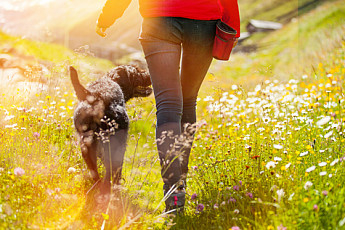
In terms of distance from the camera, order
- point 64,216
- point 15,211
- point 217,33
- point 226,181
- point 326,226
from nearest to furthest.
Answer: point 326,226 → point 15,211 → point 64,216 → point 217,33 → point 226,181

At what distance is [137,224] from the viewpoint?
6.93ft

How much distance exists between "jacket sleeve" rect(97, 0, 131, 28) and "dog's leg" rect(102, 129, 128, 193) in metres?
0.83

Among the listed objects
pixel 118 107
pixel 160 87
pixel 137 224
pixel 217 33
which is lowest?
pixel 137 224

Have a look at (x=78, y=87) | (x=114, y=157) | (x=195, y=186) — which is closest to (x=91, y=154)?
(x=114, y=157)

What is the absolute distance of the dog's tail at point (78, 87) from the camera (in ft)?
8.31

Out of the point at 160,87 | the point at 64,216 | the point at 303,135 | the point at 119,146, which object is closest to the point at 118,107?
the point at 119,146

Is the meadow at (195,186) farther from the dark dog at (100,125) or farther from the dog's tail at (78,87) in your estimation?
the dog's tail at (78,87)

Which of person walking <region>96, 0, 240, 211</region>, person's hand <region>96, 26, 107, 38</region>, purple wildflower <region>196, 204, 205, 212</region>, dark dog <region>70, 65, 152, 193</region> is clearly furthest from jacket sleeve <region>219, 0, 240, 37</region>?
purple wildflower <region>196, 204, 205, 212</region>

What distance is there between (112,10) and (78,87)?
602 millimetres

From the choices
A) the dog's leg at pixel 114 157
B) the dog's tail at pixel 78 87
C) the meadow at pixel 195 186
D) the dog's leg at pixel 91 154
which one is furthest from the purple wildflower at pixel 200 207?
the dog's tail at pixel 78 87

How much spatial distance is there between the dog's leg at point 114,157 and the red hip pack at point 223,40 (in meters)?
0.96

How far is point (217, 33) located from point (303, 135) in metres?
1.36

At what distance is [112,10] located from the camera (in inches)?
94.9

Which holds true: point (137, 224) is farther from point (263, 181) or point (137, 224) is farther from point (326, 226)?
point (326, 226)
